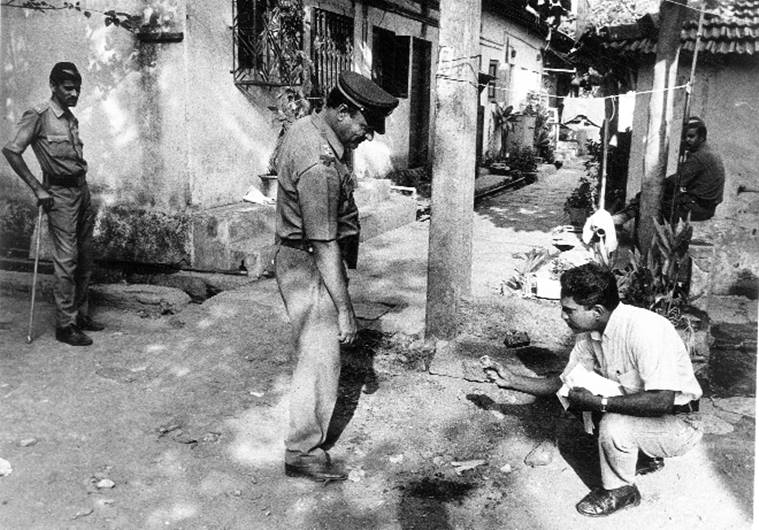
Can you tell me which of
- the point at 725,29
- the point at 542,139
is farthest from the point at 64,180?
the point at 542,139

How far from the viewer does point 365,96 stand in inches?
140

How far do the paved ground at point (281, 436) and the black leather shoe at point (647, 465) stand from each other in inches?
1.9

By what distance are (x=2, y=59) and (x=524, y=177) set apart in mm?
A: 11981

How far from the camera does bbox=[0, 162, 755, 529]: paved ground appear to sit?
3.50 m

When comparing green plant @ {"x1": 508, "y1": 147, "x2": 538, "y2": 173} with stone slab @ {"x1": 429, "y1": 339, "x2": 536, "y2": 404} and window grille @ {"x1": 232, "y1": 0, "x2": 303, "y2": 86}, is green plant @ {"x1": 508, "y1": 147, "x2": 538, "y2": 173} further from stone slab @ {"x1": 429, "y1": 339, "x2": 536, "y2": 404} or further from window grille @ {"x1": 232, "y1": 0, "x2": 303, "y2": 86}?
stone slab @ {"x1": 429, "y1": 339, "x2": 536, "y2": 404}

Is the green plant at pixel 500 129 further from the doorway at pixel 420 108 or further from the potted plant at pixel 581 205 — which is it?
the potted plant at pixel 581 205

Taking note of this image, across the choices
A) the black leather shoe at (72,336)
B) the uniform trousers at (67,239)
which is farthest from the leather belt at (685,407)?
the uniform trousers at (67,239)

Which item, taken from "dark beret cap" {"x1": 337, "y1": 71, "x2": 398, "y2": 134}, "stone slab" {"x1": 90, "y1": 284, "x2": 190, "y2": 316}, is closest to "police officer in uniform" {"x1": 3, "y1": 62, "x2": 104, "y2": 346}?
"stone slab" {"x1": 90, "y1": 284, "x2": 190, "y2": 316}

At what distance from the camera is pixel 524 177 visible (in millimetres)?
17094

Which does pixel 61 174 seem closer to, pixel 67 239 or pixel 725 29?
pixel 67 239

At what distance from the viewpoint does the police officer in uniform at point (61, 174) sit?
5.61m

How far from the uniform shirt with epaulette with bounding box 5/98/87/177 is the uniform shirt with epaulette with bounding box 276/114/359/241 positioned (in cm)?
289

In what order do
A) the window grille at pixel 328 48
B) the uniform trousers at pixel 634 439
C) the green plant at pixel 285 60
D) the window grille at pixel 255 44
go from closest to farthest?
the uniform trousers at pixel 634 439 < the window grille at pixel 255 44 < the green plant at pixel 285 60 < the window grille at pixel 328 48

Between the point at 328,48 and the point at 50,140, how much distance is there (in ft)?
16.8
